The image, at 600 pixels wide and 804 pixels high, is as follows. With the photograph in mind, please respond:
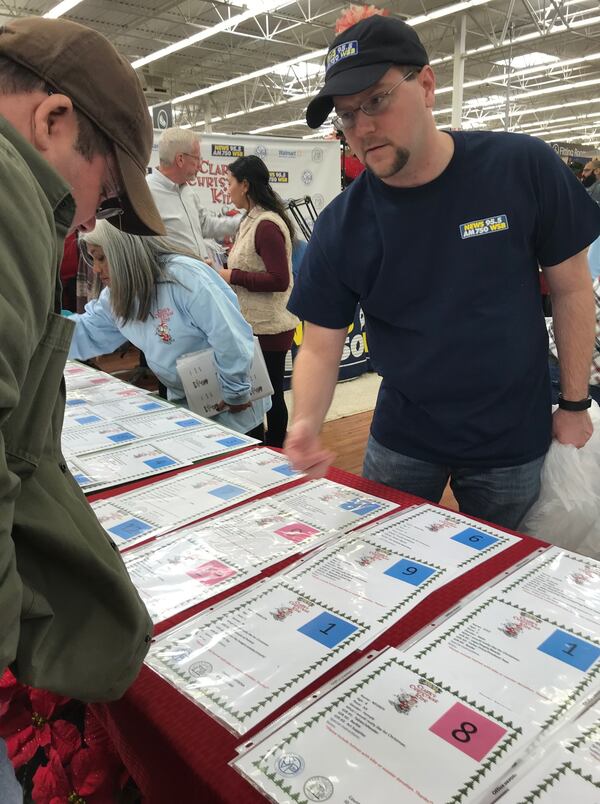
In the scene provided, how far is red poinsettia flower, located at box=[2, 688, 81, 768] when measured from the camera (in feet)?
3.32

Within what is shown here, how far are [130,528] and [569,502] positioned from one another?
0.96 meters

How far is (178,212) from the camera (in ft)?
11.0

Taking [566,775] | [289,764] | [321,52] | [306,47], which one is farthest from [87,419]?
[306,47]

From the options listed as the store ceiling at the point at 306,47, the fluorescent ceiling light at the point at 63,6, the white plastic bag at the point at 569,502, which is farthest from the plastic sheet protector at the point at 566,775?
the fluorescent ceiling light at the point at 63,6

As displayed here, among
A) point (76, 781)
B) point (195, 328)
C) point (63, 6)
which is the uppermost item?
point (63, 6)

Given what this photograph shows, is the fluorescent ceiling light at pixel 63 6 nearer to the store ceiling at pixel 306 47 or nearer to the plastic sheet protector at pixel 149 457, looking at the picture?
the store ceiling at pixel 306 47

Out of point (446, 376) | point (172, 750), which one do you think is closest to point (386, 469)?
point (446, 376)

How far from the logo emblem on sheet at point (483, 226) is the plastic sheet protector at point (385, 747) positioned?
34.0 inches

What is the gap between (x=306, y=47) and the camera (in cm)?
1041

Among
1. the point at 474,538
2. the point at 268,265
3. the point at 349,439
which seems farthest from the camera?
the point at 349,439

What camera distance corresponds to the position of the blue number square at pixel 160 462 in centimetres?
148

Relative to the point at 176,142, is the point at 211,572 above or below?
below

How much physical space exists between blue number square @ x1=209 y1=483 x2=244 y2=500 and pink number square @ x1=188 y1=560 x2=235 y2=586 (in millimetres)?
269

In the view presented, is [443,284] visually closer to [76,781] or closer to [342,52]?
[342,52]
